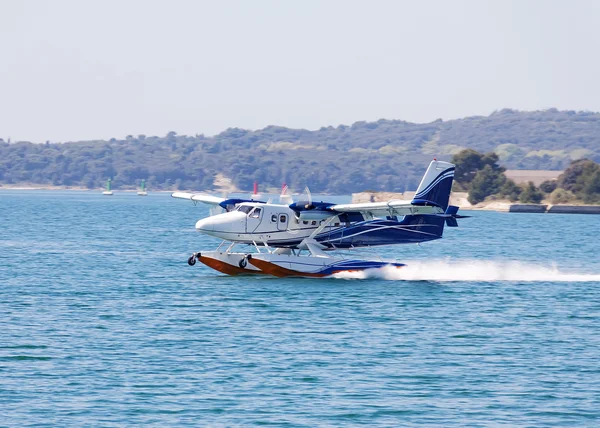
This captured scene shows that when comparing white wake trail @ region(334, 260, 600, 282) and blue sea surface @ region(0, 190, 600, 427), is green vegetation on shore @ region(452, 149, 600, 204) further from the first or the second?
blue sea surface @ region(0, 190, 600, 427)

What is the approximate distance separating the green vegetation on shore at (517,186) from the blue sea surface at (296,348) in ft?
411

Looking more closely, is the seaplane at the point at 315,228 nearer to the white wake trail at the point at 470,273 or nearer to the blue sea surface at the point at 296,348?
the white wake trail at the point at 470,273

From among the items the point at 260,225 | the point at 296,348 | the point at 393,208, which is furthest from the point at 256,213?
the point at 296,348

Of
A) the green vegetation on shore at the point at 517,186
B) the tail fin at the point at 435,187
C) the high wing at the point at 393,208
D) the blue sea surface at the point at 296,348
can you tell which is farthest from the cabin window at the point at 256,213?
the green vegetation on shore at the point at 517,186

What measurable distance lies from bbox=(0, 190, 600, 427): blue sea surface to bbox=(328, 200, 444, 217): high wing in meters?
2.91

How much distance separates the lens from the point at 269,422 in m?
19.0

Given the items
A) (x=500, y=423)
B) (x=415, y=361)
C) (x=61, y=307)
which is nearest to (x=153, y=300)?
(x=61, y=307)

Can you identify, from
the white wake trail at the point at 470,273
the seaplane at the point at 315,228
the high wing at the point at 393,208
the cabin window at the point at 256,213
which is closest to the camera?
the high wing at the point at 393,208

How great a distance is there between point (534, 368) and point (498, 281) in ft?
66.7

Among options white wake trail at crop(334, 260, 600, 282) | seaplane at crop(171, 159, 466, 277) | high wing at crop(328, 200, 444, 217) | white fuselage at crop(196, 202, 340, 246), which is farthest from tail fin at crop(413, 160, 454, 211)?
white fuselage at crop(196, 202, 340, 246)

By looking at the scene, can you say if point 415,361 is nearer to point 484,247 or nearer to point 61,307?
point 61,307

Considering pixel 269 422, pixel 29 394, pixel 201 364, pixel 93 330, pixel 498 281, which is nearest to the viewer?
pixel 269 422

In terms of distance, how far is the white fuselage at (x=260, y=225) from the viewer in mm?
39219

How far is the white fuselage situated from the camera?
39.2 m
